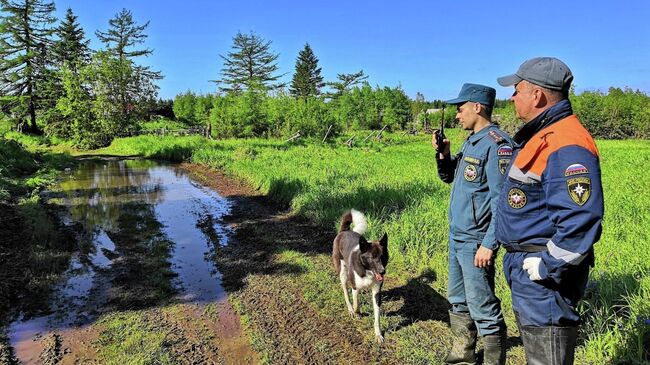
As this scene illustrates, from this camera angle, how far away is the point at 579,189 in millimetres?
1755

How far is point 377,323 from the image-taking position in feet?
13.4

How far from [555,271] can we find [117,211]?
10.5 m

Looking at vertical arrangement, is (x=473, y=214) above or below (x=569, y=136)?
below

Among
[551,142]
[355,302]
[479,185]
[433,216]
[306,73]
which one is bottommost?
[355,302]

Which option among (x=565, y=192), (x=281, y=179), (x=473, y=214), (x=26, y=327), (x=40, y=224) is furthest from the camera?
(x=281, y=179)

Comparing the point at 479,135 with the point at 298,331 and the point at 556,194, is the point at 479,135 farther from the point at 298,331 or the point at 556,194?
the point at 298,331

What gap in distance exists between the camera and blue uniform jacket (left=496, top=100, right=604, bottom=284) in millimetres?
1741

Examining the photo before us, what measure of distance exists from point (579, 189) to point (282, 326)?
3.42m

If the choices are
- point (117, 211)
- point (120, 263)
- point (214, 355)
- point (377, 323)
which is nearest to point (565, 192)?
point (377, 323)

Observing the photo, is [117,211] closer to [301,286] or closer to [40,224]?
[40,224]

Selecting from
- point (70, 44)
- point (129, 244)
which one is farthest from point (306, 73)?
point (129, 244)

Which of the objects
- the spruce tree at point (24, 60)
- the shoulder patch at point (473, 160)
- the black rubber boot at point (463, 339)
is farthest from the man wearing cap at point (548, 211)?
the spruce tree at point (24, 60)

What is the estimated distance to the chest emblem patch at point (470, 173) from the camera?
3.07m

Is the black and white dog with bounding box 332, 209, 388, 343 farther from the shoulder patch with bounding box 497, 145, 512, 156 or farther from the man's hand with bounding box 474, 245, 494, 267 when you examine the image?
the shoulder patch with bounding box 497, 145, 512, 156
